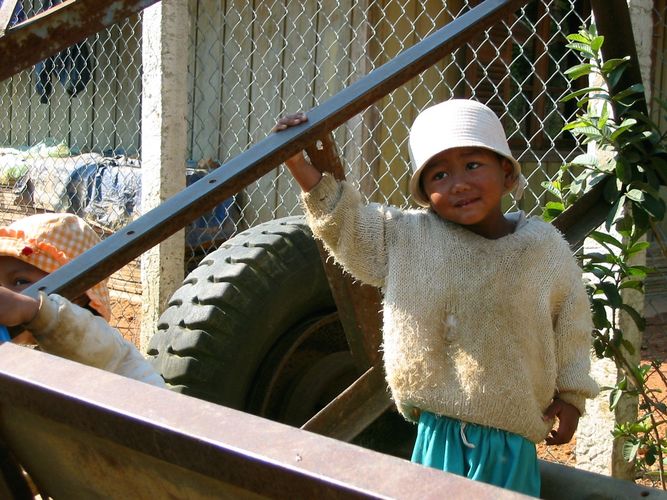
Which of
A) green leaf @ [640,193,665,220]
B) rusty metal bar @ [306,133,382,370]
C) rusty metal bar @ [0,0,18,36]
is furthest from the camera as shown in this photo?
green leaf @ [640,193,665,220]

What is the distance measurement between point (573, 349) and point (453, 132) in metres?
0.50

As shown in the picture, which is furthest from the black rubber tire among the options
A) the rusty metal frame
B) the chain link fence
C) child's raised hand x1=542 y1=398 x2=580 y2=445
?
the chain link fence

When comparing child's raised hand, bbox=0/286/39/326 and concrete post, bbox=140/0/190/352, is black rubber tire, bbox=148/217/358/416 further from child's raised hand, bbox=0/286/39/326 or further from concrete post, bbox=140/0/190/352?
concrete post, bbox=140/0/190/352

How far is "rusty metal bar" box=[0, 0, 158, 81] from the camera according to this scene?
66.4 inches

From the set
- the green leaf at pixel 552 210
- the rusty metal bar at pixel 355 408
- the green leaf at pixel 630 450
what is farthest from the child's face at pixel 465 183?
the green leaf at pixel 630 450

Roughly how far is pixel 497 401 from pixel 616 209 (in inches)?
35.3

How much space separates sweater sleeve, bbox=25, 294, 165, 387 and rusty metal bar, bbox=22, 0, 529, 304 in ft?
0.19

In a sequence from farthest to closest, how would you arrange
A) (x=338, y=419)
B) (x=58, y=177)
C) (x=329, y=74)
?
1. (x=58, y=177)
2. (x=329, y=74)
3. (x=338, y=419)

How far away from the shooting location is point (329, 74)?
6.42 meters

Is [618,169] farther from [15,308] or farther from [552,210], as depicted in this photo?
[15,308]

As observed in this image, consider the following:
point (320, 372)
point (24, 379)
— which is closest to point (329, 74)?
point (320, 372)

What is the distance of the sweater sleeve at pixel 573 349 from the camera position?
1742 mm

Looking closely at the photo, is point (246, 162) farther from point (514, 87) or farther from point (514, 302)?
point (514, 87)

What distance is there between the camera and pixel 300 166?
68.6 inches
